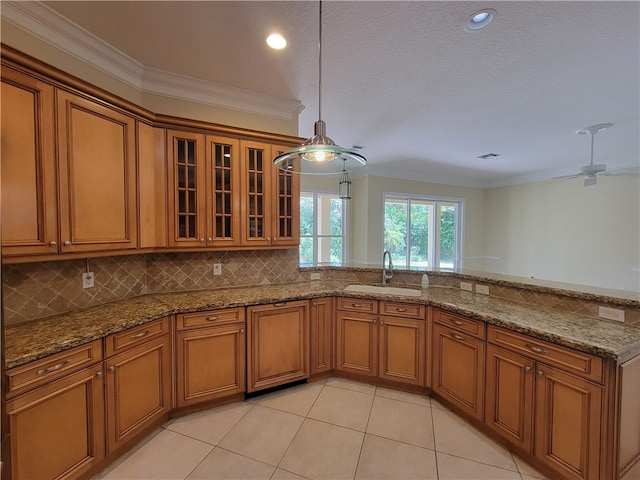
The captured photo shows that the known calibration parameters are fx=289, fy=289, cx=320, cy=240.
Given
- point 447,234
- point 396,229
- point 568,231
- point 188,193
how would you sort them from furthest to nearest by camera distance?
point 447,234 → point 396,229 → point 568,231 → point 188,193

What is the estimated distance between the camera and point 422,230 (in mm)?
6465

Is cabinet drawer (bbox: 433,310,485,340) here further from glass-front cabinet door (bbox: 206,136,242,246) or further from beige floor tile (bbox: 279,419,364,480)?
glass-front cabinet door (bbox: 206,136,242,246)

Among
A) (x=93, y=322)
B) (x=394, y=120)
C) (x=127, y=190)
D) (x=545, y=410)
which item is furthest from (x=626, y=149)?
A: (x=93, y=322)

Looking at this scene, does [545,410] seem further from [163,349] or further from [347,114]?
[347,114]

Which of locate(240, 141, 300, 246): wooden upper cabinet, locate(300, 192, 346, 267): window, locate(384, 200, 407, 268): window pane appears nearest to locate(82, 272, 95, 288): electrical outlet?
locate(240, 141, 300, 246): wooden upper cabinet

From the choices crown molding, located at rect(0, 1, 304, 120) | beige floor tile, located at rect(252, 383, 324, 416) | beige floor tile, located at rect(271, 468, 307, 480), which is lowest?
beige floor tile, located at rect(271, 468, 307, 480)

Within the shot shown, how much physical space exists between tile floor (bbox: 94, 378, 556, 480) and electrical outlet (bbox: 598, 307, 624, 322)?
1117 millimetres

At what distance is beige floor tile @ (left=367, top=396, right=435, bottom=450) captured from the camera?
6.81ft

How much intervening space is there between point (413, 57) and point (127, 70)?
2.25 meters

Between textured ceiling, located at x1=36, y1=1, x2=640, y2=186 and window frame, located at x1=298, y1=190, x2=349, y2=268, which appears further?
window frame, located at x1=298, y1=190, x2=349, y2=268

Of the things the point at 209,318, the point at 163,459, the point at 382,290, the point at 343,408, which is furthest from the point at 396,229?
the point at 163,459

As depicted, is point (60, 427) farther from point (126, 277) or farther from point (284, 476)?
point (284, 476)

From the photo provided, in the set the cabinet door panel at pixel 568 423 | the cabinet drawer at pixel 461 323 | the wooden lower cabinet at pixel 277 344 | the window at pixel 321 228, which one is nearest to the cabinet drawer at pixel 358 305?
the wooden lower cabinet at pixel 277 344

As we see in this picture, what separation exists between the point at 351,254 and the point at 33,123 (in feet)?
16.7
